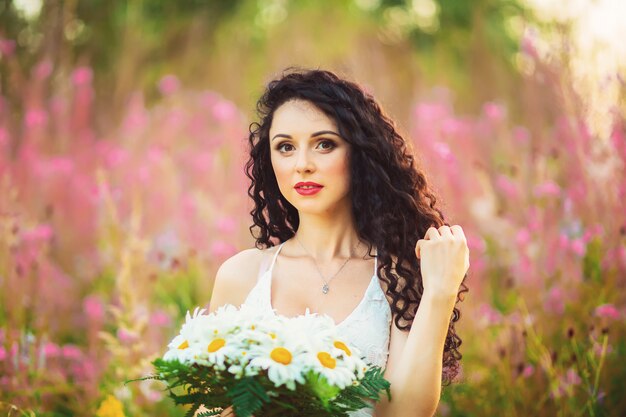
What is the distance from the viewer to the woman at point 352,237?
2.38m

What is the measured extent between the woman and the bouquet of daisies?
302mm

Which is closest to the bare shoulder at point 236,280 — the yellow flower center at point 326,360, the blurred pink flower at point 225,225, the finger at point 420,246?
the finger at point 420,246

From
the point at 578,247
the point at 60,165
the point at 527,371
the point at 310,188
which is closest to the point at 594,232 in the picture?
the point at 578,247

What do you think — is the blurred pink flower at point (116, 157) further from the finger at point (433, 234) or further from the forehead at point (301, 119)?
the finger at point (433, 234)

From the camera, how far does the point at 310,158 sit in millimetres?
2486

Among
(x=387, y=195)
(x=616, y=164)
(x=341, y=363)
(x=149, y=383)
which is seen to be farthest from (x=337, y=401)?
(x=616, y=164)

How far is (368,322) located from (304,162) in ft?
1.79

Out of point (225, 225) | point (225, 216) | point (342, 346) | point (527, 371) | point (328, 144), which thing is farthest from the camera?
point (225, 216)

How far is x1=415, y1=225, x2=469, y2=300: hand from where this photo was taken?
2.30 metres

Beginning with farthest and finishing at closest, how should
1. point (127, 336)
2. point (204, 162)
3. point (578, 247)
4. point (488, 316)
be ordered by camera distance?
1. point (204, 162)
2. point (488, 316)
3. point (578, 247)
4. point (127, 336)

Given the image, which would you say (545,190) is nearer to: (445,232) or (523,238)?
(523,238)

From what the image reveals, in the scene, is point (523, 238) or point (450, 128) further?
point (450, 128)

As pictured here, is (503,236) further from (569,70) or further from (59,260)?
(59,260)

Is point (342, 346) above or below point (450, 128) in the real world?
below
